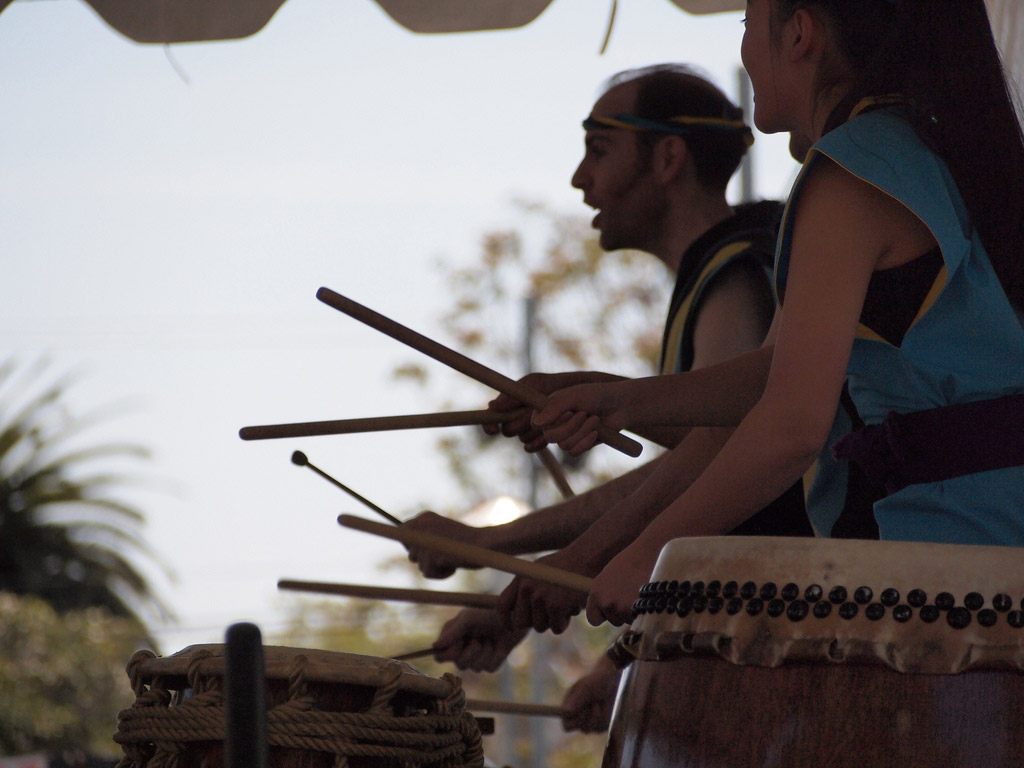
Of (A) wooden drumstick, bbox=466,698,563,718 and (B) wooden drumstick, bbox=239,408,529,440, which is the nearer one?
(B) wooden drumstick, bbox=239,408,529,440

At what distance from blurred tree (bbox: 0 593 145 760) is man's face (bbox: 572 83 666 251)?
1061cm

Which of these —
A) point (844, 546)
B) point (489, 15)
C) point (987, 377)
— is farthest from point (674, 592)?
point (489, 15)

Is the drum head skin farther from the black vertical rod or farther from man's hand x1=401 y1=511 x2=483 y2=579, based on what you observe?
man's hand x1=401 y1=511 x2=483 y2=579

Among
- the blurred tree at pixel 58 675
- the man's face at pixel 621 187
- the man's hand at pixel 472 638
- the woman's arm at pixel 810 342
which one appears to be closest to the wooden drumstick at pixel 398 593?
the man's hand at pixel 472 638

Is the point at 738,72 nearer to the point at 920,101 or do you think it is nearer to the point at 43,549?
the point at 43,549

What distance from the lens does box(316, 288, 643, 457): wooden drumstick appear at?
2.03 m

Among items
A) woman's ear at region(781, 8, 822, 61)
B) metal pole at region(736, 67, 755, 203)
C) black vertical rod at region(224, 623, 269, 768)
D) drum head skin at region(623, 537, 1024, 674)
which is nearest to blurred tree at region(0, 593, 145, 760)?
metal pole at region(736, 67, 755, 203)

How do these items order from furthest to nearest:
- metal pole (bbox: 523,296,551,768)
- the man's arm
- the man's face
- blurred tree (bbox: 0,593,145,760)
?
metal pole (bbox: 523,296,551,768)
blurred tree (bbox: 0,593,145,760)
the man's face
the man's arm

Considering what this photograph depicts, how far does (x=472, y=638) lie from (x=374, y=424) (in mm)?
1090

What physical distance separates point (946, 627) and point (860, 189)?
1.66 feet

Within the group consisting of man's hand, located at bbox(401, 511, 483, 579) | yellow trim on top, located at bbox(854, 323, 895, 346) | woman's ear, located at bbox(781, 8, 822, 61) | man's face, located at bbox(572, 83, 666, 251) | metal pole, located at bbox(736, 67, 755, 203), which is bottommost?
yellow trim on top, located at bbox(854, 323, 895, 346)

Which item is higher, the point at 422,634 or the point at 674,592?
the point at 422,634

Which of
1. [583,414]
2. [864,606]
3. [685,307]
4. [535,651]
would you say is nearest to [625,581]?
[864,606]

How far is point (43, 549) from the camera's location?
1378cm
